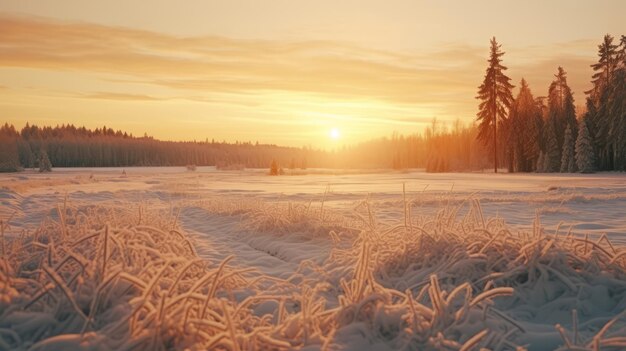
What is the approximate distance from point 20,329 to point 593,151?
48203 millimetres

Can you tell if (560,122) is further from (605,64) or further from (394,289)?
(394,289)

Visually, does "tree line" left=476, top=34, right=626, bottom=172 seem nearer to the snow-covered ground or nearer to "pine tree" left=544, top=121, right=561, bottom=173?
"pine tree" left=544, top=121, right=561, bottom=173

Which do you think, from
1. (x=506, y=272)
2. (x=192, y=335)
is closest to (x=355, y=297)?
(x=192, y=335)

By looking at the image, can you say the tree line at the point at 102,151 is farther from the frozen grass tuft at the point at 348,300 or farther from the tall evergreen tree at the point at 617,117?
the frozen grass tuft at the point at 348,300

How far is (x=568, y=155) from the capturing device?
44.9m

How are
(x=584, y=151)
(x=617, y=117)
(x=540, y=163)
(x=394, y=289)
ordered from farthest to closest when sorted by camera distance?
(x=540, y=163) → (x=584, y=151) → (x=617, y=117) → (x=394, y=289)

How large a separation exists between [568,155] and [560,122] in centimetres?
529

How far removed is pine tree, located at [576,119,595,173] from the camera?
41906 mm

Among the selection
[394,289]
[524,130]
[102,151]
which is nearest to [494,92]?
[524,130]

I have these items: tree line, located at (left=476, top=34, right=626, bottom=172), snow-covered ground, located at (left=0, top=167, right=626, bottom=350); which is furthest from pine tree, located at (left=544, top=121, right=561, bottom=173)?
snow-covered ground, located at (left=0, top=167, right=626, bottom=350)

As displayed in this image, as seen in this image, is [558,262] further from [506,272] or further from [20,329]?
[20,329]

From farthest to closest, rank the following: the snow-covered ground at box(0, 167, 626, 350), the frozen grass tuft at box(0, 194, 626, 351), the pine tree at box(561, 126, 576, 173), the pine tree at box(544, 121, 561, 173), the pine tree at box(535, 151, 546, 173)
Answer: the pine tree at box(535, 151, 546, 173) < the pine tree at box(544, 121, 561, 173) < the pine tree at box(561, 126, 576, 173) < the snow-covered ground at box(0, 167, 626, 350) < the frozen grass tuft at box(0, 194, 626, 351)

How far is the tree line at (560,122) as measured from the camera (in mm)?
42094

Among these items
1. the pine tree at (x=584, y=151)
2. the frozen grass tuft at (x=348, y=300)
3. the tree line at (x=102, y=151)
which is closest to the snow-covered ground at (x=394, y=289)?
the frozen grass tuft at (x=348, y=300)
